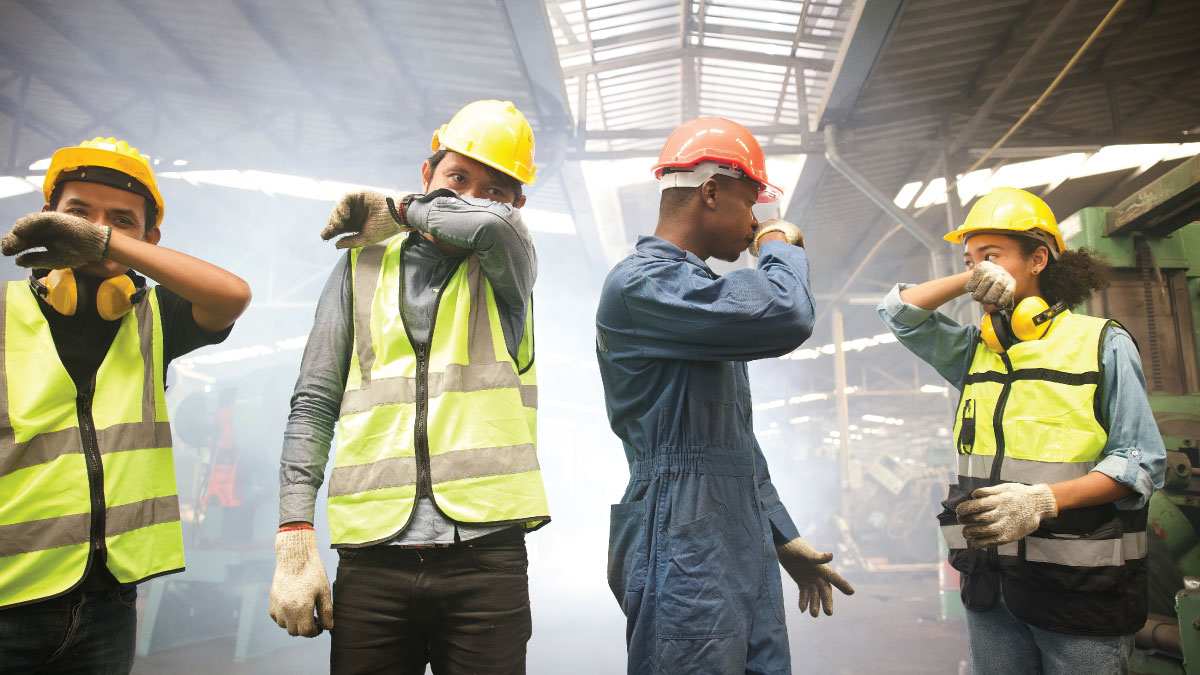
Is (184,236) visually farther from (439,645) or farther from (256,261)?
(439,645)

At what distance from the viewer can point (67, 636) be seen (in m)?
1.59

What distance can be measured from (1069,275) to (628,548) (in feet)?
6.54

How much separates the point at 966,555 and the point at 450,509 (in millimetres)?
1807

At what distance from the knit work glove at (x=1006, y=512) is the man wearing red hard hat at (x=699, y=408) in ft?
2.13

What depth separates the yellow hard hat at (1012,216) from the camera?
8.19 ft

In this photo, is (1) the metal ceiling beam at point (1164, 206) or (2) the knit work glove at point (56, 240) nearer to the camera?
(2) the knit work glove at point (56, 240)

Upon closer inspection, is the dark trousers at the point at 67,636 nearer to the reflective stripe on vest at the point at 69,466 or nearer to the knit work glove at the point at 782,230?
the reflective stripe on vest at the point at 69,466

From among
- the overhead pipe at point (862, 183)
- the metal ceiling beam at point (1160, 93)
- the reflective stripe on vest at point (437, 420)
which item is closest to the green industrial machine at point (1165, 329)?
the reflective stripe on vest at point (437, 420)

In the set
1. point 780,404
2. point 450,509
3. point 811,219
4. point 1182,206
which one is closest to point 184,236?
point 811,219

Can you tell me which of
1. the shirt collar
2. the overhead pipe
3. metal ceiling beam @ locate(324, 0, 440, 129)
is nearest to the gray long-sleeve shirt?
the shirt collar

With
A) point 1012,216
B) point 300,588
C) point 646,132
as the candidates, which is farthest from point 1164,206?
point 646,132

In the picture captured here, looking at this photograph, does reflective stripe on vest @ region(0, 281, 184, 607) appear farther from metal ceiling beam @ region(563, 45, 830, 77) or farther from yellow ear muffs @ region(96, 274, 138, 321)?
metal ceiling beam @ region(563, 45, 830, 77)

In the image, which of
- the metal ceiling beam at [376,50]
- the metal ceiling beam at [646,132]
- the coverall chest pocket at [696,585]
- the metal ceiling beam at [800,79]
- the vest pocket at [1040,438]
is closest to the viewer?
the coverall chest pocket at [696,585]

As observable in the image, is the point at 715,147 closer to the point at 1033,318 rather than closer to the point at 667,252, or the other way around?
the point at 667,252
